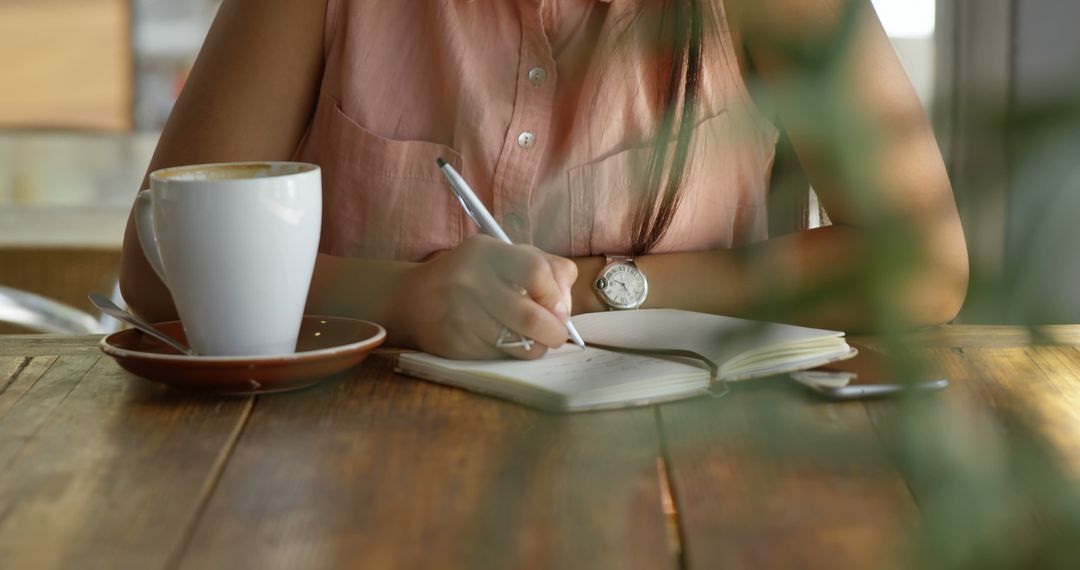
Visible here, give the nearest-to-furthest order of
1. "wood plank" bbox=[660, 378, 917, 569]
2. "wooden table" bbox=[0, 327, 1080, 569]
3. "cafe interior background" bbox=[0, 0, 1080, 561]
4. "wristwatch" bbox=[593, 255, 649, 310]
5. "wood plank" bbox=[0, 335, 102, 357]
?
1. "cafe interior background" bbox=[0, 0, 1080, 561]
2. "wood plank" bbox=[660, 378, 917, 569]
3. "wooden table" bbox=[0, 327, 1080, 569]
4. "wood plank" bbox=[0, 335, 102, 357]
5. "wristwatch" bbox=[593, 255, 649, 310]

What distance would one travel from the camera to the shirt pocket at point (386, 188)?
1174 millimetres

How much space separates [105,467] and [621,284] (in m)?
0.55

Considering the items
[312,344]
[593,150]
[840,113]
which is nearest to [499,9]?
[593,150]

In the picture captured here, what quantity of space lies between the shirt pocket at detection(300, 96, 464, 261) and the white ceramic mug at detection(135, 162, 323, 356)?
0.40 m

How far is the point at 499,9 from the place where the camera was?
1169mm

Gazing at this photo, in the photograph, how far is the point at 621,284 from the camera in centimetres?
103

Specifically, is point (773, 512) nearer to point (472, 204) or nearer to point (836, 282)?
point (836, 282)

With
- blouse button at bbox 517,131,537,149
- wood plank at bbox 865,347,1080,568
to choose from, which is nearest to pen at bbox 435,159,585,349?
blouse button at bbox 517,131,537,149

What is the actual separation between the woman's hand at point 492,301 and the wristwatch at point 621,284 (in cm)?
20

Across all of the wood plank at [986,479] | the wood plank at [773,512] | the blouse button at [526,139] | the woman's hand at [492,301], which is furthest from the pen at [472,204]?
the wood plank at [986,479]

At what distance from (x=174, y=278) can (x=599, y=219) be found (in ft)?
1.68

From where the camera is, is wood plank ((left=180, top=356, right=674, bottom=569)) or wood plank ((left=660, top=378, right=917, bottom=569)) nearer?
wood plank ((left=660, top=378, right=917, bottom=569))

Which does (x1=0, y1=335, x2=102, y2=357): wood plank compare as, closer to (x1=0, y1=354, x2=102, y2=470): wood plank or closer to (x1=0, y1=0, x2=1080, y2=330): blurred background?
(x1=0, y1=354, x2=102, y2=470): wood plank

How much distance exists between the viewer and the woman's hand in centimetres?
76
